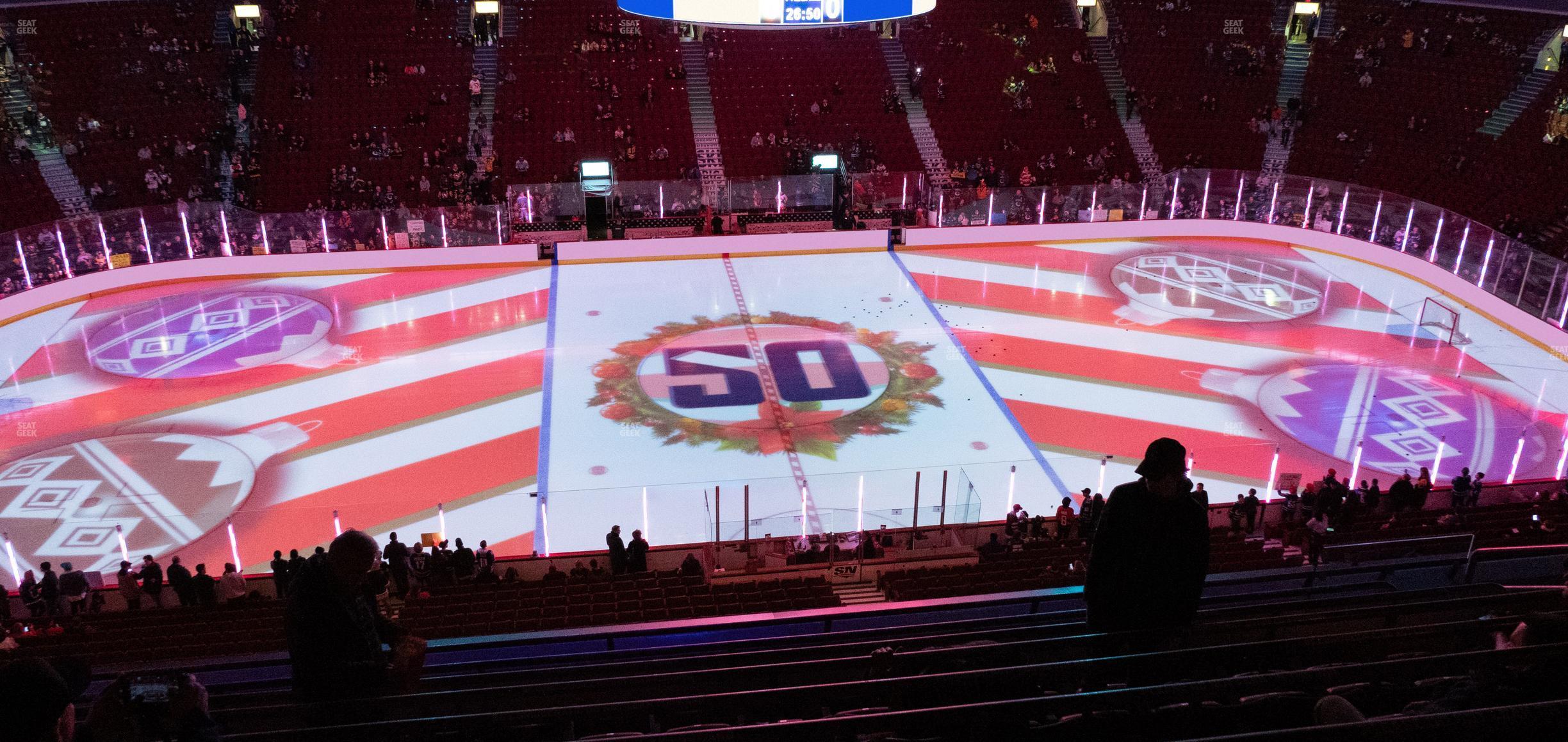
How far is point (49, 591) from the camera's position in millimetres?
12133

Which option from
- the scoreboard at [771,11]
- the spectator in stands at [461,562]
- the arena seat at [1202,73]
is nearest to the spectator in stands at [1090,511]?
the scoreboard at [771,11]

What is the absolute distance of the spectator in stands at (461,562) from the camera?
12.8 meters

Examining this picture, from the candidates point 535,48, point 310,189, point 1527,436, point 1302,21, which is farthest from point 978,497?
point 1302,21

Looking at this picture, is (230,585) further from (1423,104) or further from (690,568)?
(1423,104)

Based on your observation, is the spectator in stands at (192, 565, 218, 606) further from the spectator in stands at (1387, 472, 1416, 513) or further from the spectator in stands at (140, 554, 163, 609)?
the spectator in stands at (1387, 472, 1416, 513)

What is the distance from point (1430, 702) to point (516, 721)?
299 centimetres

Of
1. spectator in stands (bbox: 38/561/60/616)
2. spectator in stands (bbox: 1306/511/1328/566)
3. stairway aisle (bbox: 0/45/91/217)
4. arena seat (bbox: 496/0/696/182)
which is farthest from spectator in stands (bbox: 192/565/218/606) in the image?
arena seat (bbox: 496/0/696/182)

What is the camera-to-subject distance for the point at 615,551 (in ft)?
41.5

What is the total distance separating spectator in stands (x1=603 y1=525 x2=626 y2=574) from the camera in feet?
41.3

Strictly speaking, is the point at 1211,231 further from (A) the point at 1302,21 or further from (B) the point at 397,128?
(B) the point at 397,128

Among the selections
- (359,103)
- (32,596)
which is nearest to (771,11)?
(32,596)

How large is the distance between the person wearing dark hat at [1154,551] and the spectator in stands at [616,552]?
29.1 ft

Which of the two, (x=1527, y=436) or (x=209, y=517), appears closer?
(x=209, y=517)

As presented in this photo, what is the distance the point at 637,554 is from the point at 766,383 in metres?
7.02
